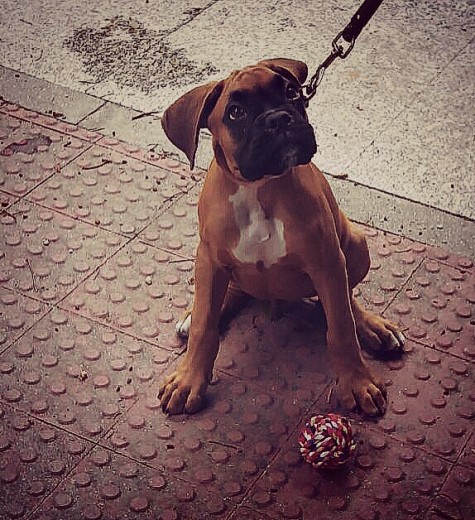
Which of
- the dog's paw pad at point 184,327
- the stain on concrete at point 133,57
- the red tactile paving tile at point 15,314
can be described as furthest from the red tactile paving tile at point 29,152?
the dog's paw pad at point 184,327

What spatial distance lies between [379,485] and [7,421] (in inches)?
39.2

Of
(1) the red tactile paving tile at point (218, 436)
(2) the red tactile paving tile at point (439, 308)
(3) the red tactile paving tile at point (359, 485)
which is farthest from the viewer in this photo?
(2) the red tactile paving tile at point (439, 308)

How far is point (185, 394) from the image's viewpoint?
2.92 m

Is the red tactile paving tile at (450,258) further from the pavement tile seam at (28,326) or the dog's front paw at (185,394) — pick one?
the pavement tile seam at (28,326)

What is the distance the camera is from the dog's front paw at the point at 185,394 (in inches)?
115

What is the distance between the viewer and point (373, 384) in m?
2.92

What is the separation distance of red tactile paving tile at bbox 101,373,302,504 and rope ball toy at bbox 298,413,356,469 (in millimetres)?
113

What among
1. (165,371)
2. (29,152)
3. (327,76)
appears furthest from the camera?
(327,76)

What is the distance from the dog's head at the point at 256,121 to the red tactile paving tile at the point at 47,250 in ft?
2.98

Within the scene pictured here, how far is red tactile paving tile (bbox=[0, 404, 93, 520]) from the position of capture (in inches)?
106

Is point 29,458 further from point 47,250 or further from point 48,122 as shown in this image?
point 48,122

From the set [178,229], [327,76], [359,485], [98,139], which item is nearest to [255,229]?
[359,485]

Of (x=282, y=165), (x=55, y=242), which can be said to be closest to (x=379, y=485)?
(x=282, y=165)

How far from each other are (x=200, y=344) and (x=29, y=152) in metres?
1.42
